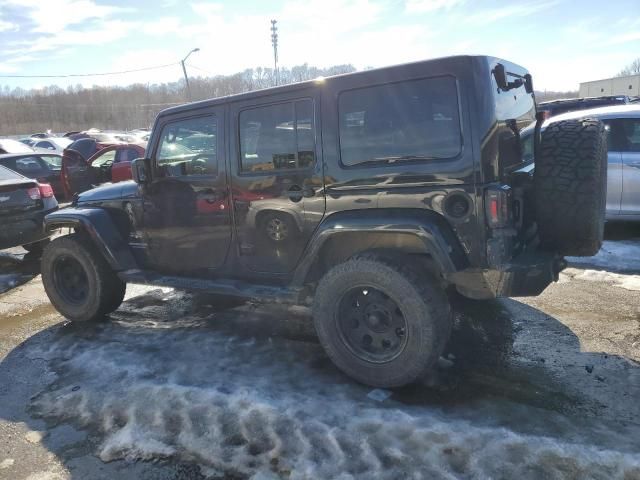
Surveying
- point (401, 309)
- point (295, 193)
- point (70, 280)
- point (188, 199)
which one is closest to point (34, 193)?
point (70, 280)

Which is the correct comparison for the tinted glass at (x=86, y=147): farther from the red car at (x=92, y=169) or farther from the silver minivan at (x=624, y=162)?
the silver minivan at (x=624, y=162)

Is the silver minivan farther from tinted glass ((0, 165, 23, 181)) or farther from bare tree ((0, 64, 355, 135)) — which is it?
bare tree ((0, 64, 355, 135))

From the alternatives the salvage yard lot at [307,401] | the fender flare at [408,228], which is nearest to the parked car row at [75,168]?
the salvage yard lot at [307,401]

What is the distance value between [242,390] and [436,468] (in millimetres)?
1380

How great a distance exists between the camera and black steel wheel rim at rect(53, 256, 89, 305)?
4832 mm

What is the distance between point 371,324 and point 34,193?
602cm

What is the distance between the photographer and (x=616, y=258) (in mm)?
5727

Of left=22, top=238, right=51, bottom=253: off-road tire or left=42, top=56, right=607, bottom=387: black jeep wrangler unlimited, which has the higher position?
left=42, top=56, right=607, bottom=387: black jeep wrangler unlimited

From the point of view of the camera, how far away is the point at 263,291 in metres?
3.68

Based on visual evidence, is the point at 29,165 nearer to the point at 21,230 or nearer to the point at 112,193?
the point at 21,230

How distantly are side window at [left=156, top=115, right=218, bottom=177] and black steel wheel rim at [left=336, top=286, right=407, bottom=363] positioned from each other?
61.3 inches

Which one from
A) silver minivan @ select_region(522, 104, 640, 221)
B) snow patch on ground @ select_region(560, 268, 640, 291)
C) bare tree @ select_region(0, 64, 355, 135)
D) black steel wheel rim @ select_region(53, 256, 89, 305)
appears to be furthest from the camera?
bare tree @ select_region(0, 64, 355, 135)

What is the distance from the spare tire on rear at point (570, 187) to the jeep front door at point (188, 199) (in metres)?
2.30

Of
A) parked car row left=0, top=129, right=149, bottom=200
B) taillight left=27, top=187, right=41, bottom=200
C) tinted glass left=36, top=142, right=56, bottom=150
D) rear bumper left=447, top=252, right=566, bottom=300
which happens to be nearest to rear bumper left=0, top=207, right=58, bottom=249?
taillight left=27, top=187, right=41, bottom=200
